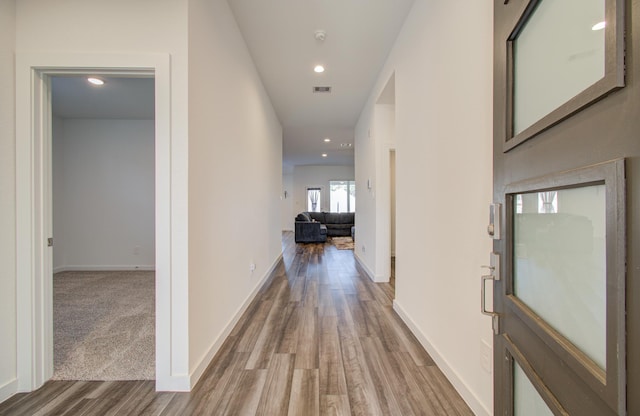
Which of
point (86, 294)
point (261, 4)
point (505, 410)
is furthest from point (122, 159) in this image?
point (505, 410)

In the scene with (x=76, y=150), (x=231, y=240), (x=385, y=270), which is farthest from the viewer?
(x=76, y=150)

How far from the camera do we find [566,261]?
0.64m

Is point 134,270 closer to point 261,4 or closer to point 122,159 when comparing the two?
point 122,159

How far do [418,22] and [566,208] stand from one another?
2164 millimetres

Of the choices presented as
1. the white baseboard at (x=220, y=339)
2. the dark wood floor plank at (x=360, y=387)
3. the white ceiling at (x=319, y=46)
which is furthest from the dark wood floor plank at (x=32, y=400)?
the white ceiling at (x=319, y=46)

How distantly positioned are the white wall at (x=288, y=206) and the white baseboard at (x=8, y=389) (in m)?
10.1

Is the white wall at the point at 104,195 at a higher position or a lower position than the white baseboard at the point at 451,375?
higher

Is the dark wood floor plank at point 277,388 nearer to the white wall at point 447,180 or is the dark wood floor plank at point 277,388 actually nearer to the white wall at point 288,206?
the white wall at point 447,180

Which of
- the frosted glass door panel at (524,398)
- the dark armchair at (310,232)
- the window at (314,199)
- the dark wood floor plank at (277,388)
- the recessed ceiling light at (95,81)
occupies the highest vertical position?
the recessed ceiling light at (95,81)

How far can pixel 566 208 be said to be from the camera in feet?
2.04

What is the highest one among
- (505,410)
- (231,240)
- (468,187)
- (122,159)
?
(122,159)

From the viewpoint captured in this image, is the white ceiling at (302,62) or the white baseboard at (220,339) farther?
the white ceiling at (302,62)

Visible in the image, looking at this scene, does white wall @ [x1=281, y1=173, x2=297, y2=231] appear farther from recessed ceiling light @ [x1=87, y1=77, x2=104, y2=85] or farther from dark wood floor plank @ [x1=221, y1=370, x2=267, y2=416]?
dark wood floor plank @ [x1=221, y1=370, x2=267, y2=416]

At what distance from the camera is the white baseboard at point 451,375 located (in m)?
1.37
